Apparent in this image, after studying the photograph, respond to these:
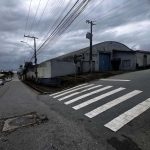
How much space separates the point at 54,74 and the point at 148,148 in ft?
67.1

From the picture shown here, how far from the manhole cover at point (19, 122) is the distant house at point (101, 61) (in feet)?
55.6

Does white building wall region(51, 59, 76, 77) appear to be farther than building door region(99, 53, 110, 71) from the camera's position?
No

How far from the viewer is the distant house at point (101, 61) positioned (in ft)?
77.3

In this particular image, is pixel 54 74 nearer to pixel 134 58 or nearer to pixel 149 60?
pixel 134 58

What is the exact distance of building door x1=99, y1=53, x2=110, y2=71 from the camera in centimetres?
2826

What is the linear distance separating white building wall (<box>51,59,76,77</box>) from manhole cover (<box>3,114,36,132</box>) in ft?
55.6

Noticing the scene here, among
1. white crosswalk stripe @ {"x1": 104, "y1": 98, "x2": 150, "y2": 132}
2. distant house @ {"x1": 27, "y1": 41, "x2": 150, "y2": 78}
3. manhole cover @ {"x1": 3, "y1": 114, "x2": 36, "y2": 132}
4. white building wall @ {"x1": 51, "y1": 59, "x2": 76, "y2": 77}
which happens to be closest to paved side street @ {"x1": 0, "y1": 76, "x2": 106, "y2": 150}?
manhole cover @ {"x1": 3, "y1": 114, "x2": 36, "y2": 132}

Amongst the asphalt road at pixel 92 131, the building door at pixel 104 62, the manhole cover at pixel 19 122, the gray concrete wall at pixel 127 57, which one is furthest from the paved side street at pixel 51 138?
the building door at pixel 104 62

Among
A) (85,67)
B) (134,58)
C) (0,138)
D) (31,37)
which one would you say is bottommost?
(0,138)

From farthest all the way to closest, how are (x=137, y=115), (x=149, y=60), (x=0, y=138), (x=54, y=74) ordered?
(x=149, y=60)
(x=54, y=74)
(x=137, y=115)
(x=0, y=138)

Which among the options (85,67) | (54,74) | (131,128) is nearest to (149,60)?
(85,67)

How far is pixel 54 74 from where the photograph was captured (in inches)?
904

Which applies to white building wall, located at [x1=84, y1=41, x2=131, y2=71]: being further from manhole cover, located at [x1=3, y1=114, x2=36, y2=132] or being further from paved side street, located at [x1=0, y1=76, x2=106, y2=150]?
paved side street, located at [x1=0, y1=76, x2=106, y2=150]

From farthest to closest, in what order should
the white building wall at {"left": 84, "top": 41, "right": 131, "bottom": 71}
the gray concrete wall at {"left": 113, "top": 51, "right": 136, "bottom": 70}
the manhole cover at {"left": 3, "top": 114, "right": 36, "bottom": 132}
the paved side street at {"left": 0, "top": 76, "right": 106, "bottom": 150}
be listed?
the white building wall at {"left": 84, "top": 41, "right": 131, "bottom": 71}
the gray concrete wall at {"left": 113, "top": 51, "right": 136, "bottom": 70}
the manhole cover at {"left": 3, "top": 114, "right": 36, "bottom": 132}
the paved side street at {"left": 0, "top": 76, "right": 106, "bottom": 150}
